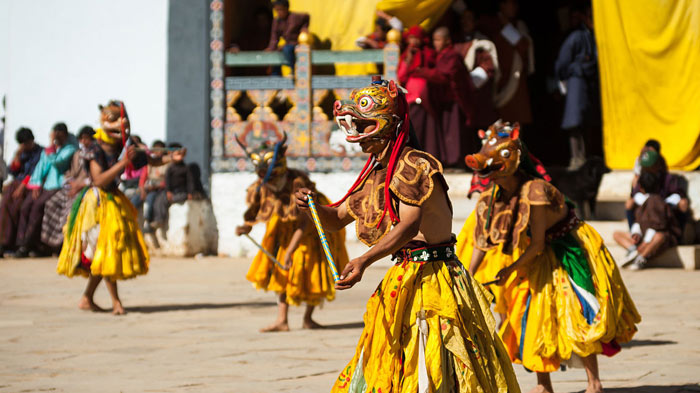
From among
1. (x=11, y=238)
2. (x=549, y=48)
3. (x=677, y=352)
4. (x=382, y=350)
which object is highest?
(x=549, y=48)

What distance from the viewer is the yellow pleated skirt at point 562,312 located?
6012 mm

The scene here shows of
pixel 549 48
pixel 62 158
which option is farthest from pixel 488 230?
pixel 549 48

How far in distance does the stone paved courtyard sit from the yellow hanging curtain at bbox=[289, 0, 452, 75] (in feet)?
14.1

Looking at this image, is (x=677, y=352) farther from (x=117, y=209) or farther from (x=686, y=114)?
(x=686, y=114)

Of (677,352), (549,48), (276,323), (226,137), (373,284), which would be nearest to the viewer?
(677,352)

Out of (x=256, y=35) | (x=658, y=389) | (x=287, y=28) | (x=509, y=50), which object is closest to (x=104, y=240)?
(x=658, y=389)

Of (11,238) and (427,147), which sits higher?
(427,147)

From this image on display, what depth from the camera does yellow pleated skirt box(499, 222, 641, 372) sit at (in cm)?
601

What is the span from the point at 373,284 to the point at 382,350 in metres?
7.45

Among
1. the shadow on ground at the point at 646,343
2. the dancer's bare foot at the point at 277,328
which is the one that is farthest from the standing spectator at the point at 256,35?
the shadow on ground at the point at 646,343

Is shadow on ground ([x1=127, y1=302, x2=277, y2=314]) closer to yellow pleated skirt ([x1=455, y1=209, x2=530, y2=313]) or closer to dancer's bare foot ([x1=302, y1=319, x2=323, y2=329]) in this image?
dancer's bare foot ([x1=302, y1=319, x2=323, y2=329])

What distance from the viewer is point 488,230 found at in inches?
246

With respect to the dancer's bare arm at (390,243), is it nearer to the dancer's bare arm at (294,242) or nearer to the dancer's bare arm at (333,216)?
the dancer's bare arm at (333,216)

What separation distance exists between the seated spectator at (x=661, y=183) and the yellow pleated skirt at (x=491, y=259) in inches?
220
